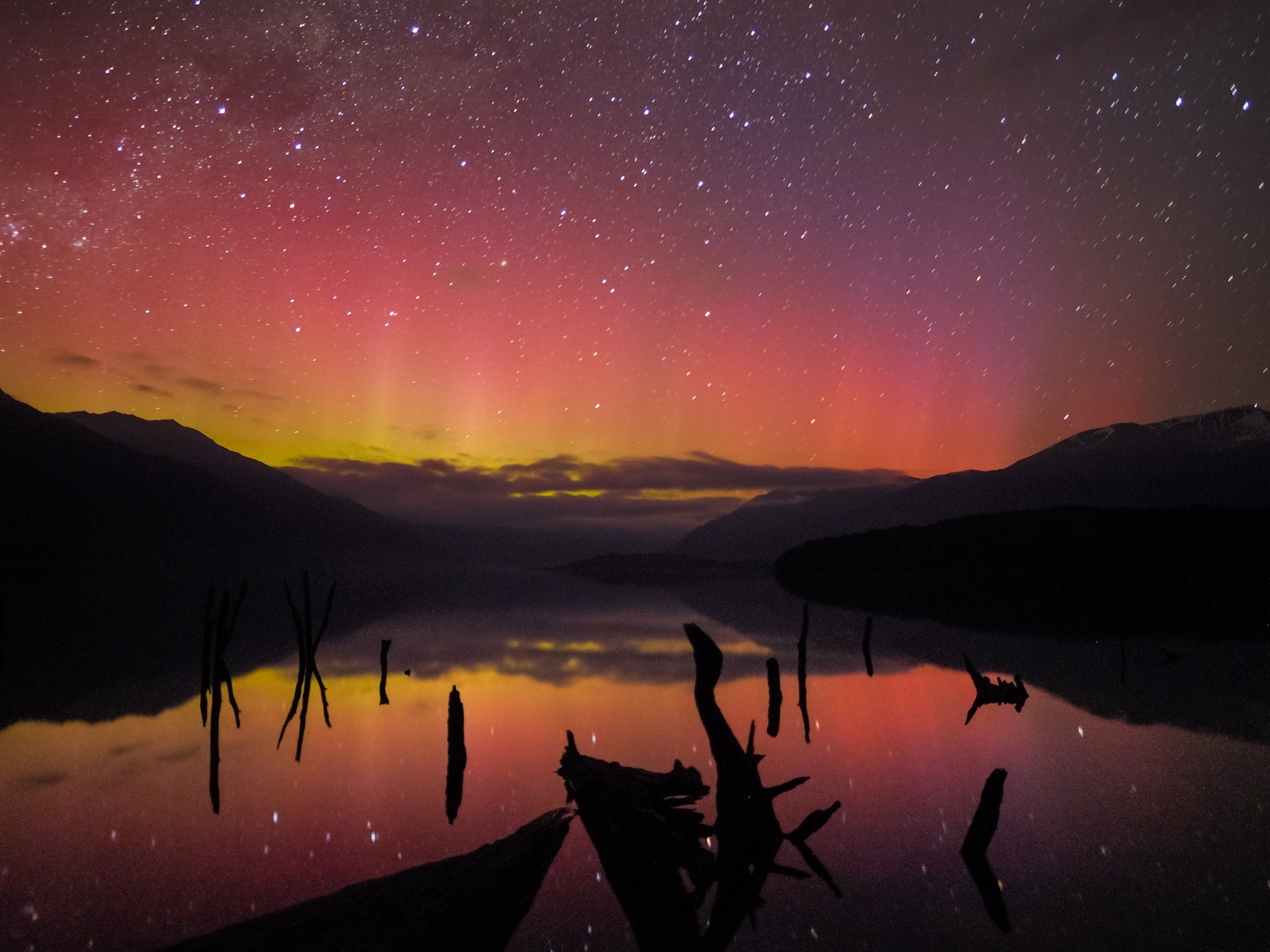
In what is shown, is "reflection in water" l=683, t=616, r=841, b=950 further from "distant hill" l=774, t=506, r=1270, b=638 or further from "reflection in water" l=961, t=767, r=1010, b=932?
"distant hill" l=774, t=506, r=1270, b=638

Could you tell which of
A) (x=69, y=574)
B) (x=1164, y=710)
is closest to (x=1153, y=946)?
(x=1164, y=710)

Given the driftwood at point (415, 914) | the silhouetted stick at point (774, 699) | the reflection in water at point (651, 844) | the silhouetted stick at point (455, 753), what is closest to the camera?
the driftwood at point (415, 914)

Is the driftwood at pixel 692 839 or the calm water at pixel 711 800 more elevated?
the driftwood at pixel 692 839

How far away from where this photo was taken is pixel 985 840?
35.0 feet

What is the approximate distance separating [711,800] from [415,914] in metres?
6.82

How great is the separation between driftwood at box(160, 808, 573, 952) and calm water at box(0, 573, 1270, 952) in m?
0.54

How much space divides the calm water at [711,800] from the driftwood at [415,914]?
54cm

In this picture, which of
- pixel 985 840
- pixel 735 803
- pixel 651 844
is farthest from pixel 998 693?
pixel 651 844

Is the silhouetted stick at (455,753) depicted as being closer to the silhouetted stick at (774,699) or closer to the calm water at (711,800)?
the calm water at (711,800)

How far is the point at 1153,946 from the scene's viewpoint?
824 cm

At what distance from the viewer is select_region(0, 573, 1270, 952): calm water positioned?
9.07 m

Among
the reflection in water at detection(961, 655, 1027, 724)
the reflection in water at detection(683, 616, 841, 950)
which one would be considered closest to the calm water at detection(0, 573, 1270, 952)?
the reflection in water at detection(683, 616, 841, 950)

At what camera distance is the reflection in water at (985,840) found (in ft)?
32.5

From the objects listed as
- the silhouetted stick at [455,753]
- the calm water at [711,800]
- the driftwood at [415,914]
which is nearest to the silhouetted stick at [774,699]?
the calm water at [711,800]
